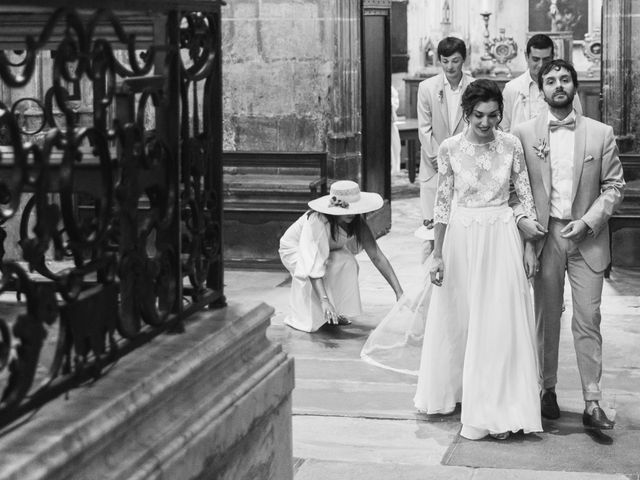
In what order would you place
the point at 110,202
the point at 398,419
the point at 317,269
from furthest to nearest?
the point at 317,269 → the point at 398,419 → the point at 110,202

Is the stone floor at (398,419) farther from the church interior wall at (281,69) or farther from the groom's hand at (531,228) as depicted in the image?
the church interior wall at (281,69)

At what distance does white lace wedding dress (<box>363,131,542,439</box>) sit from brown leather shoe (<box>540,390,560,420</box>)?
38 centimetres

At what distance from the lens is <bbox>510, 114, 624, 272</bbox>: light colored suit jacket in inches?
245

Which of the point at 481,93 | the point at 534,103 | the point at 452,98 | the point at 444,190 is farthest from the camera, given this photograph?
the point at 452,98

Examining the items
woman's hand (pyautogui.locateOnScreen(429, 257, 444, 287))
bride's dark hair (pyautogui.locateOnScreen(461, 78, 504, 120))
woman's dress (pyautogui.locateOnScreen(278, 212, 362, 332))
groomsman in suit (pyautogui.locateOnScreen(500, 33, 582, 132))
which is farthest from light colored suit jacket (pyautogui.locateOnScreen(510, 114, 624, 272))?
groomsman in suit (pyautogui.locateOnScreen(500, 33, 582, 132))

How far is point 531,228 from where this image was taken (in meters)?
6.19

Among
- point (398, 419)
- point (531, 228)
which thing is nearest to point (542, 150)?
point (531, 228)

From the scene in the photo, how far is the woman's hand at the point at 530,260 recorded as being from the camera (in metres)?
6.23

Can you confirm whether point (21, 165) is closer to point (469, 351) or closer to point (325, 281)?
point (469, 351)

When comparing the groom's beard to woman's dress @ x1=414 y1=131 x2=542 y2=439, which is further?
the groom's beard

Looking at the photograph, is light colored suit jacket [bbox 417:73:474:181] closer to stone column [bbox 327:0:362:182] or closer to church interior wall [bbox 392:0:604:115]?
stone column [bbox 327:0:362:182]

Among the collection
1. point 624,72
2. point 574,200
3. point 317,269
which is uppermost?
point 624,72

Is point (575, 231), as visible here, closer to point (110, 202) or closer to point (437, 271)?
point (437, 271)

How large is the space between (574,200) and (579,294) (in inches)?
17.7
